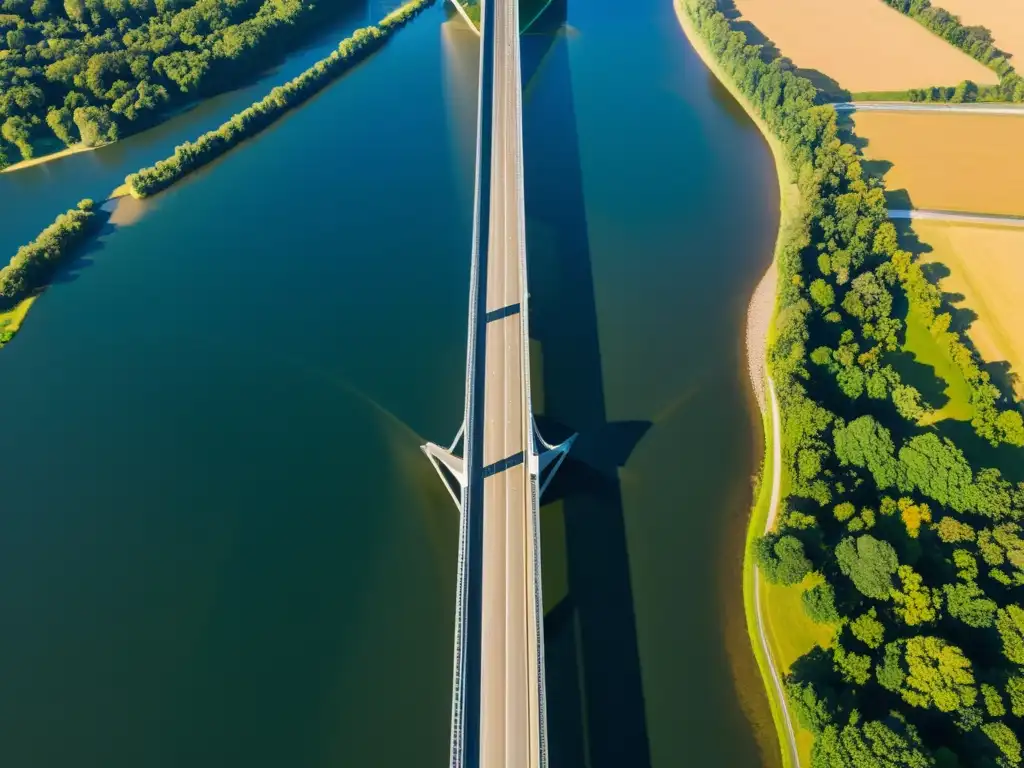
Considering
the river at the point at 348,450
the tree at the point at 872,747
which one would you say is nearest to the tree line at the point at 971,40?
the river at the point at 348,450

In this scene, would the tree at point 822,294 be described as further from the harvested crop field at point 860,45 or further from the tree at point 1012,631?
the harvested crop field at point 860,45

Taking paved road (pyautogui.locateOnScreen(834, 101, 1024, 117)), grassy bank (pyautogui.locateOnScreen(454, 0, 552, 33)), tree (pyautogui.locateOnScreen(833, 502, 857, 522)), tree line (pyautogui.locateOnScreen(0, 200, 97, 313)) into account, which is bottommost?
tree (pyautogui.locateOnScreen(833, 502, 857, 522))

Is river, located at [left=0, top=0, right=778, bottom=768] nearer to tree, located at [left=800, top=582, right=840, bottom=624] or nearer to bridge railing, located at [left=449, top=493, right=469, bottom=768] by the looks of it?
tree, located at [left=800, top=582, right=840, bottom=624]

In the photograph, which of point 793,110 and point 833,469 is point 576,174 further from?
point 833,469

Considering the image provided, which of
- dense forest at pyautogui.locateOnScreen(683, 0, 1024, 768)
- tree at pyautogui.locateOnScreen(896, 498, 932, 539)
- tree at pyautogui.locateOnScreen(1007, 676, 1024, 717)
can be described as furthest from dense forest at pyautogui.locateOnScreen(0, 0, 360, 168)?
tree at pyautogui.locateOnScreen(1007, 676, 1024, 717)

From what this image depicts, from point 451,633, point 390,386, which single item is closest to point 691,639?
point 451,633

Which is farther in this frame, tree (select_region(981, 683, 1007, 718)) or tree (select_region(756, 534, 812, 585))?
tree (select_region(756, 534, 812, 585))
